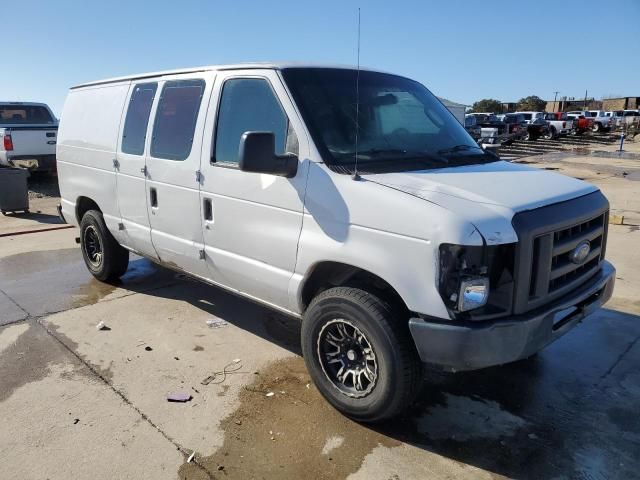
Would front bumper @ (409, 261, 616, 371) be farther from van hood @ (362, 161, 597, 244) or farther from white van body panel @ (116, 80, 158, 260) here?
white van body panel @ (116, 80, 158, 260)

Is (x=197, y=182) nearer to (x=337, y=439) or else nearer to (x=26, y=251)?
(x=337, y=439)

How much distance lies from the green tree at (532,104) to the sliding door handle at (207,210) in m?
86.7

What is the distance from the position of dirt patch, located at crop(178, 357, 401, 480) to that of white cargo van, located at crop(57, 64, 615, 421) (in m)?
0.16

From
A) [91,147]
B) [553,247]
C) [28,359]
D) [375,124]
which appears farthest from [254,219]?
[91,147]

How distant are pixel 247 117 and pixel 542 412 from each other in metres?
2.82

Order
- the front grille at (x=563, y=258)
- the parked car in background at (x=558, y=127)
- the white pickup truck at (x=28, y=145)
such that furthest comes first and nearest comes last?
the parked car in background at (x=558, y=127), the white pickup truck at (x=28, y=145), the front grille at (x=563, y=258)

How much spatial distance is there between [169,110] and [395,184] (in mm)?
2346

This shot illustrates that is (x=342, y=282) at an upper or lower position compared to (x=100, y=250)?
upper

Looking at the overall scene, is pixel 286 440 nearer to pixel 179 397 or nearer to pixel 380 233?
pixel 179 397

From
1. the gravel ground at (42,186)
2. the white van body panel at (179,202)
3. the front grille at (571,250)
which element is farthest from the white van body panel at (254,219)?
the gravel ground at (42,186)

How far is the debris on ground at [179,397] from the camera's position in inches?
138

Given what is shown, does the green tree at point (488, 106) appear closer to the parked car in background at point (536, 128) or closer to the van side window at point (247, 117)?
the parked car in background at point (536, 128)

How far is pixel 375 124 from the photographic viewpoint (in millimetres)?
3582

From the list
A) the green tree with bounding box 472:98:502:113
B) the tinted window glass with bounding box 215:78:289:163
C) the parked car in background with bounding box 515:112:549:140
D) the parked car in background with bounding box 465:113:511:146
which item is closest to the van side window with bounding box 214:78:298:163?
the tinted window glass with bounding box 215:78:289:163
